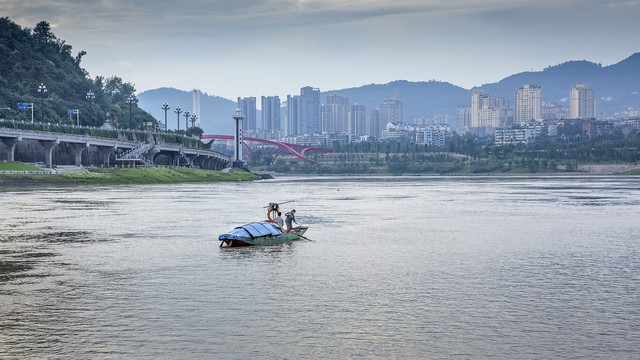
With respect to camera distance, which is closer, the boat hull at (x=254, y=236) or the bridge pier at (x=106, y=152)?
the boat hull at (x=254, y=236)

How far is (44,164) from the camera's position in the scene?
387 ft

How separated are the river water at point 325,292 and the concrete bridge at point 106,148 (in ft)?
207

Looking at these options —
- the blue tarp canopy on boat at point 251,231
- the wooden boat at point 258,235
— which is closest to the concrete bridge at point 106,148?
the wooden boat at point 258,235

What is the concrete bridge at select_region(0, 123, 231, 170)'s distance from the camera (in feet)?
359

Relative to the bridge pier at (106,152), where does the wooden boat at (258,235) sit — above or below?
below

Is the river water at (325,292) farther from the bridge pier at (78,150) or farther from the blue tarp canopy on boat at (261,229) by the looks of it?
the bridge pier at (78,150)

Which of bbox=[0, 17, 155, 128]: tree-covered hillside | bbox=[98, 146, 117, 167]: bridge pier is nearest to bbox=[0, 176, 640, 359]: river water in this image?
bbox=[98, 146, 117, 167]: bridge pier

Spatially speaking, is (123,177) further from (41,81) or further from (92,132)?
(41,81)

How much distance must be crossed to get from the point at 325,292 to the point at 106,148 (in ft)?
399

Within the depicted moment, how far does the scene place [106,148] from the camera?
459ft

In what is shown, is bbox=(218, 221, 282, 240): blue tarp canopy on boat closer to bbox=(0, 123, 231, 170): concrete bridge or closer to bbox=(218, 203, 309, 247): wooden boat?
bbox=(218, 203, 309, 247): wooden boat

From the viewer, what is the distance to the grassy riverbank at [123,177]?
3932 inches

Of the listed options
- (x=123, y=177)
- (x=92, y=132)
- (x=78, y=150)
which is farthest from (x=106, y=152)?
(x=123, y=177)

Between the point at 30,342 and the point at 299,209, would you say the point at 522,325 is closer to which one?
the point at 30,342
